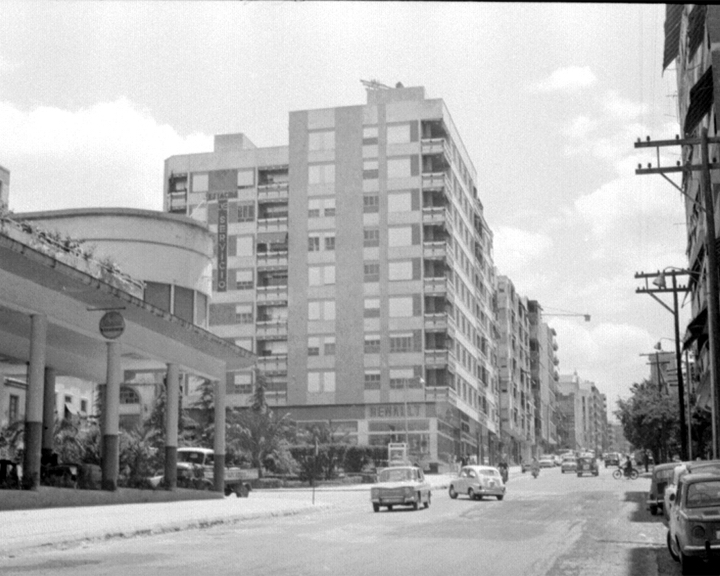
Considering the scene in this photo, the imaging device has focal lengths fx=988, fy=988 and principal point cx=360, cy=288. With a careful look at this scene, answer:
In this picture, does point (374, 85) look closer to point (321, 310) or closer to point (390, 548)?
point (321, 310)

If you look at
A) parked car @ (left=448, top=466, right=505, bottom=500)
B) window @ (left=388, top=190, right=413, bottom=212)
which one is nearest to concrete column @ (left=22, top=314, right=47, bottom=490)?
parked car @ (left=448, top=466, right=505, bottom=500)

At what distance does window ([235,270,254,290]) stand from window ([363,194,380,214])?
42.9 feet

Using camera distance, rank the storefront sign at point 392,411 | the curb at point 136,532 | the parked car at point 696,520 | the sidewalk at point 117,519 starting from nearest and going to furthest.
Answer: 1. the parked car at point 696,520
2. the curb at point 136,532
3. the sidewalk at point 117,519
4. the storefront sign at point 392,411

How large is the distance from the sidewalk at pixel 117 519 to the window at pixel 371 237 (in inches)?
2101

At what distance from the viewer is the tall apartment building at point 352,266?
86.6m

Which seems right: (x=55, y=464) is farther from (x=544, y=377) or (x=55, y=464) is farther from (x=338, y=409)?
(x=544, y=377)

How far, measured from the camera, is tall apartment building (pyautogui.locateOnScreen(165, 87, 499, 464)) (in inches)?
3410

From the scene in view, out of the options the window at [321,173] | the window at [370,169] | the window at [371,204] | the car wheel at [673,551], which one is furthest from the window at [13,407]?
the window at [370,169]

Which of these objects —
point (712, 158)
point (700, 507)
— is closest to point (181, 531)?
point (700, 507)

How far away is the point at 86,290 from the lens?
95.1ft

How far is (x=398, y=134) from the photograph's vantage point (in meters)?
89.6

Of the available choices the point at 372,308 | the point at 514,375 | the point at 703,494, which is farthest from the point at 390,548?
the point at 514,375

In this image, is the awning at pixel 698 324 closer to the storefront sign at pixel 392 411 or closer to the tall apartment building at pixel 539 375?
the storefront sign at pixel 392 411

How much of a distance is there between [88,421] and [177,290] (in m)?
9.61
